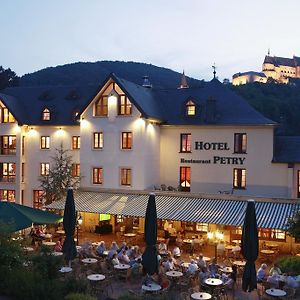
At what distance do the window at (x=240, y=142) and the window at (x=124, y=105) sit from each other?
8.06m

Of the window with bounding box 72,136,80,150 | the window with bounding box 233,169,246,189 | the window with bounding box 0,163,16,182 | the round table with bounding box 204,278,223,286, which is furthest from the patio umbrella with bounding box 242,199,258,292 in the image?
the window with bounding box 0,163,16,182

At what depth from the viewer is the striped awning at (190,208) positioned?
26.3 m

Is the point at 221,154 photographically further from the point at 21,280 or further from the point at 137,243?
the point at 21,280

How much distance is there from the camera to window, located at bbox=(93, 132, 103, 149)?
34031 millimetres

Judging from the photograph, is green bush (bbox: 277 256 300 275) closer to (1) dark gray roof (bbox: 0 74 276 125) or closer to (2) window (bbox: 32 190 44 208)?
(1) dark gray roof (bbox: 0 74 276 125)

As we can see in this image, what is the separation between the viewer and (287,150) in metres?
32.0

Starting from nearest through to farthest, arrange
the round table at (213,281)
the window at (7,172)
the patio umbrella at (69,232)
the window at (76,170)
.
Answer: the round table at (213,281) → the patio umbrella at (69,232) → the window at (76,170) → the window at (7,172)

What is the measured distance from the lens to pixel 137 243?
98.9 feet

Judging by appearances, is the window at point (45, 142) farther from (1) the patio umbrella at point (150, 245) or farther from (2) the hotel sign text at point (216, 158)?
(1) the patio umbrella at point (150, 245)

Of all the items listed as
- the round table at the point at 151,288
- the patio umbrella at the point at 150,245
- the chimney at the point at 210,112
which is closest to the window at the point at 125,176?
the chimney at the point at 210,112

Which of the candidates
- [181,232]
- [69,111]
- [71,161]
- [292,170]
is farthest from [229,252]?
[69,111]

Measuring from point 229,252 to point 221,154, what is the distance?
902 centimetres

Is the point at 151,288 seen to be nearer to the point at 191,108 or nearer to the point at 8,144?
the point at 191,108

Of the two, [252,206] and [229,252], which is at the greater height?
[252,206]
